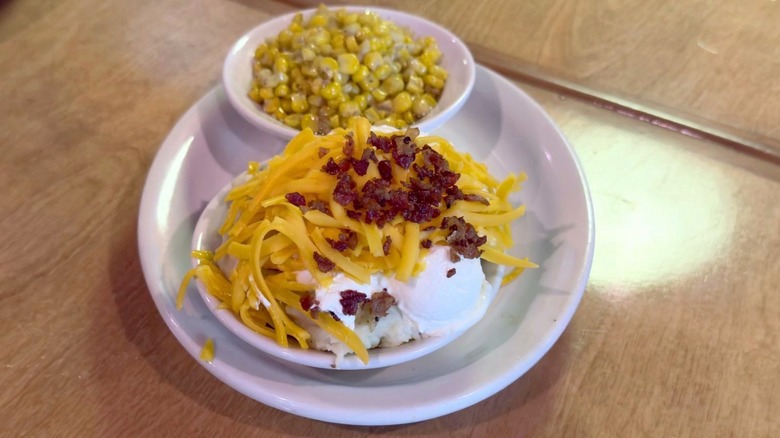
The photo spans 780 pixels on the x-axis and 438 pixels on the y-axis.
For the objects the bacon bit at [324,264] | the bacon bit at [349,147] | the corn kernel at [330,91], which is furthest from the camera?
the corn kernel at [330,91]

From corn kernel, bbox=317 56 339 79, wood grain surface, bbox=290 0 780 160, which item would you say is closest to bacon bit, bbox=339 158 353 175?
corn kernel, bbox=317 56 339 79

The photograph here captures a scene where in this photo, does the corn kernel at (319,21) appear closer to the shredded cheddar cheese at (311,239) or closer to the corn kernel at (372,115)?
the corn kernel at (372,115)

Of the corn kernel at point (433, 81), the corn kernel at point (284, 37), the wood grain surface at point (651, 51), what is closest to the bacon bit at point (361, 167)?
the corn kernel at point (433, 81)

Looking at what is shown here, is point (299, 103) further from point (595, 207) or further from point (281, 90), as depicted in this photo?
point (595, 207)

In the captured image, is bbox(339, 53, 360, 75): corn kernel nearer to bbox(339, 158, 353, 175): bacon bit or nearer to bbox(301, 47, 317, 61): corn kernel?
bbox(301, 47, 317, 61): corn kernel

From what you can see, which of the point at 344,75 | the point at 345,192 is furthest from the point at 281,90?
the point at 345,192

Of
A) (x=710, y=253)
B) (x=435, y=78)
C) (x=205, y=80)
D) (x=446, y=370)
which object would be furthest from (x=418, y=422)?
(x=205, y=80)

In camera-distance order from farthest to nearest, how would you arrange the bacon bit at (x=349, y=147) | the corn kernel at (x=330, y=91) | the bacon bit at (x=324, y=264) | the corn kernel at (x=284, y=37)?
the corn kernel at (x=284, y=37)
the corn kernel at (x=330, y=91)
the bacon bit at (x=349, y=147)
the bacon bit at (x=324, y=264)
